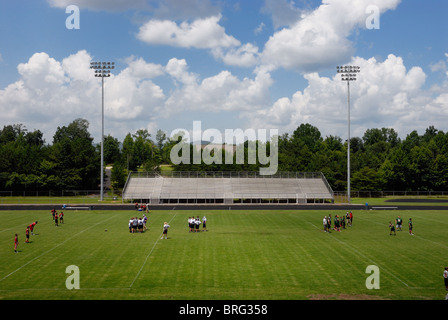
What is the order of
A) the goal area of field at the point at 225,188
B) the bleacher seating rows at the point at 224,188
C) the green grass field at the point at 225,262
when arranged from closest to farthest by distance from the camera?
the green grass field at the point at 225,262 < the goal area of field at the point at 225,188 < the bleacher seating rows at the point at 224,188

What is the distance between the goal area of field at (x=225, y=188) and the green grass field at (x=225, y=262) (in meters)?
26.9

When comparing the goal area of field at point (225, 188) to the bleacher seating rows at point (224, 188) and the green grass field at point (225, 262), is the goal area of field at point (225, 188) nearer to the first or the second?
the bleacher seating rows at point (224, 188)

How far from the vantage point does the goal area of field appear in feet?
217

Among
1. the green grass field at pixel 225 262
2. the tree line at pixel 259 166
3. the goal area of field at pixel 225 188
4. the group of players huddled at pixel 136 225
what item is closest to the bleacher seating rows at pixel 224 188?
the goal area of field at pixel 225 188

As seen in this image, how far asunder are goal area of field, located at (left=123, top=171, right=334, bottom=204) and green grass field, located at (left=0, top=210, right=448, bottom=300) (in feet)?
88.2

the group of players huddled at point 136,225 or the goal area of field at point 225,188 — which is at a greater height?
the goal area of field at point 225,188

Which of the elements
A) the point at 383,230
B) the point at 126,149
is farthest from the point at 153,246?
the point at 126,149

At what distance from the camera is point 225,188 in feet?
228

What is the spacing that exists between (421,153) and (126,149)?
310 feet

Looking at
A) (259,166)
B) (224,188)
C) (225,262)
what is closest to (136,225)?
(225,262)

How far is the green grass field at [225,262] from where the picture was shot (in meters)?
18.1

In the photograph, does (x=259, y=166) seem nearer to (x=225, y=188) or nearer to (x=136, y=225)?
(x=225, y=188)

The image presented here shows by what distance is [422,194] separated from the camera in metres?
84.8

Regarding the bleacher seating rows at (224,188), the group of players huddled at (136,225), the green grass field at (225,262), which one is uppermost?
the bleacher seating rows at (224,188)
